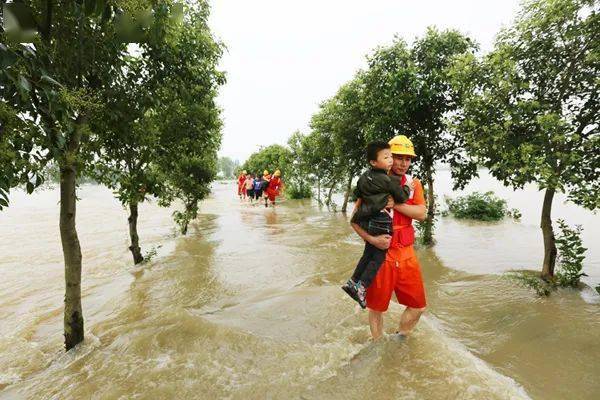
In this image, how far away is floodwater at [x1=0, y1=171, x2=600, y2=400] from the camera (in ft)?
11.3

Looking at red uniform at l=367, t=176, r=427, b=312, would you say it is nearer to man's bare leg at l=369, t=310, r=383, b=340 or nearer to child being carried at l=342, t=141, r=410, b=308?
child being carried at l=342, t=141, r=410, b=308

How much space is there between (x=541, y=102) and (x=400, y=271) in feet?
14.2

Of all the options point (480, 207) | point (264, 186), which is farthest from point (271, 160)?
point (480, 207)

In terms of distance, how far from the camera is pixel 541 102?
19.0 feet

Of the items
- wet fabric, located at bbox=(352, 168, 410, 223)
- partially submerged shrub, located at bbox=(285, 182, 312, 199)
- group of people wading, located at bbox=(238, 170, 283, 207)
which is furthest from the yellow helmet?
partially submerged shrub, located at bbox=(285, 182, 312, 199)

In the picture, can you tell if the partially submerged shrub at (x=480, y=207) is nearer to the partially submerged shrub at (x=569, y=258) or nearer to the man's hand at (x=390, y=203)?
the partially submerged shrub at (x=569, y=258)

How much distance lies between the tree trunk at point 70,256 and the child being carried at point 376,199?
11.3ft

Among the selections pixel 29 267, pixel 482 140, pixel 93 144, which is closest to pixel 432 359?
pixel 482 140

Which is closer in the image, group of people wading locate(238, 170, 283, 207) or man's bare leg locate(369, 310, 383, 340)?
man's bare leg locate(369, 310, 383, 340)

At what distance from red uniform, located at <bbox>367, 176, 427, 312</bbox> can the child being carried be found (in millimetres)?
110

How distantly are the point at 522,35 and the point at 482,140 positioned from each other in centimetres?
200

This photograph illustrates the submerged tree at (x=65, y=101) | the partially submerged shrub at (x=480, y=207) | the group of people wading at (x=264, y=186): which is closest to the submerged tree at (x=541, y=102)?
the submerged tree at (x=65, y=101)

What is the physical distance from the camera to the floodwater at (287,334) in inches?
135

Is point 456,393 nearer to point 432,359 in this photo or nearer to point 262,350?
point 432,359
